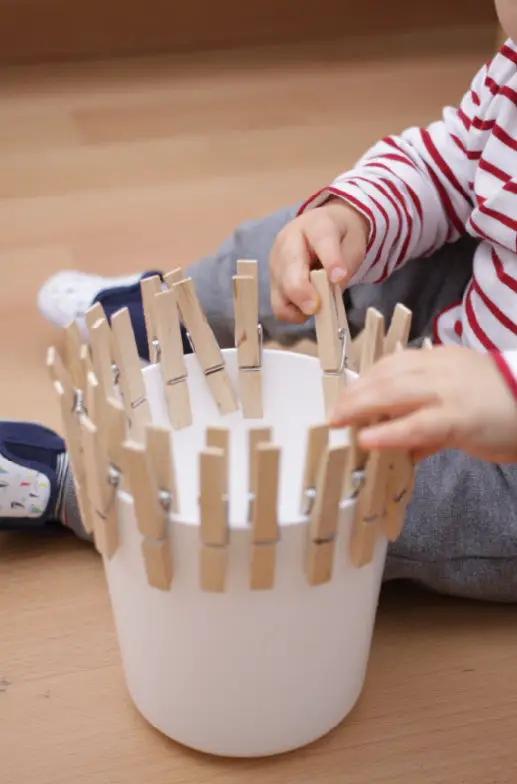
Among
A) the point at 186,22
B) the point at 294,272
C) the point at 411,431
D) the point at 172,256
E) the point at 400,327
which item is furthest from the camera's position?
the point at 186,22

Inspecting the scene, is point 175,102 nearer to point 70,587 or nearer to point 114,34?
point 114,34

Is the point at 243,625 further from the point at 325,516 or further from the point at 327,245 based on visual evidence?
the point at 327,245

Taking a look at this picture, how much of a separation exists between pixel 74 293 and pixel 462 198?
430 millimetres

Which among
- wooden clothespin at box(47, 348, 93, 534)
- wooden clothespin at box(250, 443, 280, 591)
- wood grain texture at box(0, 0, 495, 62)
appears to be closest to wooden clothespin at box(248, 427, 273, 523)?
wooden clothespin at box(250, 443, 280, 591)

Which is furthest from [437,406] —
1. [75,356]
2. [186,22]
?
[186,22]

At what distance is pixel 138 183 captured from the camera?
1.38m

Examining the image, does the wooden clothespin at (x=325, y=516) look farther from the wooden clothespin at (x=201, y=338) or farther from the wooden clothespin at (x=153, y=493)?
the wooden clothespin at (x=201, y=338)

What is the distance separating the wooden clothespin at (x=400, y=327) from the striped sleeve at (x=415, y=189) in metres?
0.19

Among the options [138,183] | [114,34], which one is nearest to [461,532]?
[138,183]

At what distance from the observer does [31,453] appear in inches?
31.9

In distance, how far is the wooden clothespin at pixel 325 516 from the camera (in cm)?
50

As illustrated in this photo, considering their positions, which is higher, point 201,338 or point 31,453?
point 201,338

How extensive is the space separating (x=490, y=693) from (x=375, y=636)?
10cm

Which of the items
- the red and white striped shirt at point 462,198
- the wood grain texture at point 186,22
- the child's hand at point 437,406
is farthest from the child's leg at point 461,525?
the wood grain texture at point 186,22
